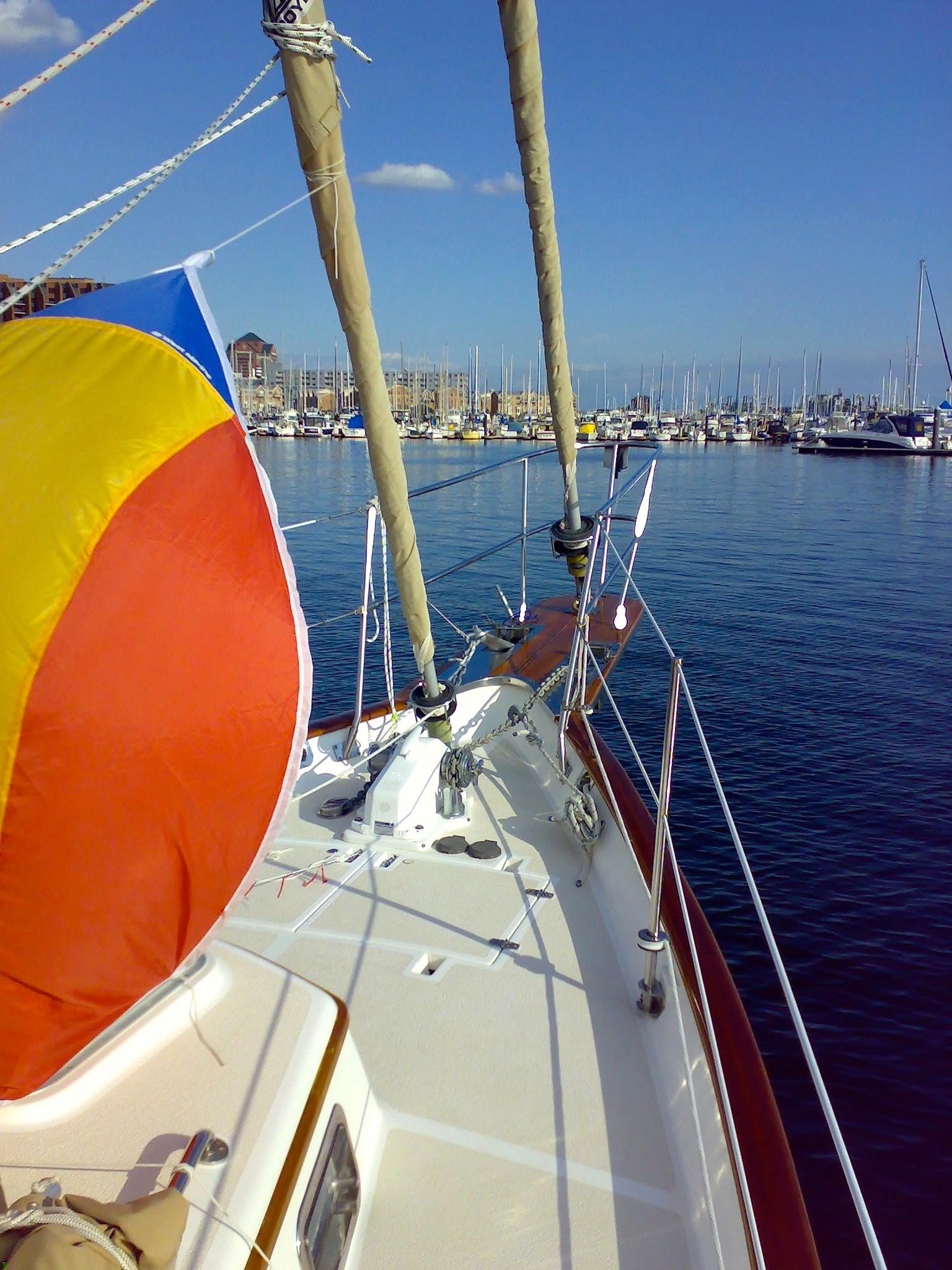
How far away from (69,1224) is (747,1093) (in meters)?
2.07

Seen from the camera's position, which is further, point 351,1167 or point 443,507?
point 443,507

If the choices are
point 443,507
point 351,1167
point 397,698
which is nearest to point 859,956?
point 397,698

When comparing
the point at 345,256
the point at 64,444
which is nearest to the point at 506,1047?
the point at 64,444

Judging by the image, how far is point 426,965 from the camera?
13.5ft

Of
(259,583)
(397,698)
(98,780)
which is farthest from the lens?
(397,698)

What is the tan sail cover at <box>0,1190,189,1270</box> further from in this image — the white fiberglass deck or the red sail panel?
the white fiberglass deck

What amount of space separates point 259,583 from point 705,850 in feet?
27.0

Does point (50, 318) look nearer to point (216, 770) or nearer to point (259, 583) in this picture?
point (259, 583)

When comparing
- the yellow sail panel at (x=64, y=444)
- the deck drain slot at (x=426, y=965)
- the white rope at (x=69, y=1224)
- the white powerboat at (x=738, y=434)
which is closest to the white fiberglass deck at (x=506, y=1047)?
the deck drain slot at (x=426, y=965)

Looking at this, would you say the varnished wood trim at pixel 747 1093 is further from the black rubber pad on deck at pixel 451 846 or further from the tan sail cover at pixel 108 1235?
the tan sail cover at pixel 108 1235

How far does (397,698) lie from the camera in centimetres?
652

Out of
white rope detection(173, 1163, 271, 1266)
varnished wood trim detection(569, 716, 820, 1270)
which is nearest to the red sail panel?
white rope detection(173, 1163, 271, 1266)

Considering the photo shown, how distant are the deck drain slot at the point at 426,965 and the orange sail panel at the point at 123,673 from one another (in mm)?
1811

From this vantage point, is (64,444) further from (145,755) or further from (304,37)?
(304,37)
